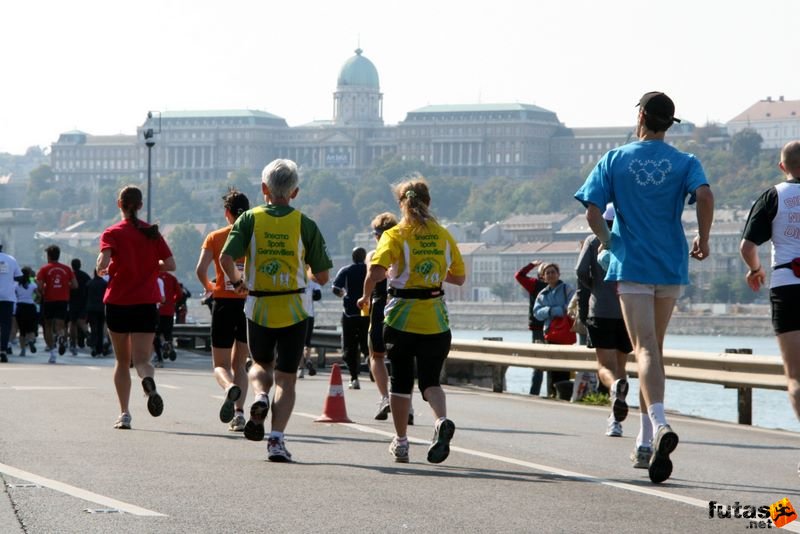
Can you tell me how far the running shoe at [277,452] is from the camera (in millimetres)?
9852

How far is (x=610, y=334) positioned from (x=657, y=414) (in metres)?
3.34

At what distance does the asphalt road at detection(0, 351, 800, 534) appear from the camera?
760cm

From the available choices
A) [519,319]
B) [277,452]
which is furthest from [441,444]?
[519,319]

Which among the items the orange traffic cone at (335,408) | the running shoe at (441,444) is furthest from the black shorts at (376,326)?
the running shoe at (441,444)

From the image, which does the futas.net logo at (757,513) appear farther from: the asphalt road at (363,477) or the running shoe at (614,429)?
the running shoe at (614,429)

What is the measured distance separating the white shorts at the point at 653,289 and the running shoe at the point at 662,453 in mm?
714

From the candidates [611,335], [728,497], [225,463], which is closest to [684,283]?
[728,497]

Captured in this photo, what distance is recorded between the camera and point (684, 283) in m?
9.33

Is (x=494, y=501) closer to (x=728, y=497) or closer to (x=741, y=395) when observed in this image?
(x=728, y=497)

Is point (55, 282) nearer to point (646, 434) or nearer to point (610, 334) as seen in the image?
point (610, 334)

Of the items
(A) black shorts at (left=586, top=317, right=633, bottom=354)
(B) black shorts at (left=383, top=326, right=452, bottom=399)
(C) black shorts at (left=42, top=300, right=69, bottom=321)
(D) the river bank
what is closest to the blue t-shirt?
(B) black shorts at (left=383, top=326, right=452, bottom=399)

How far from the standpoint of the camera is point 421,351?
10125 mm

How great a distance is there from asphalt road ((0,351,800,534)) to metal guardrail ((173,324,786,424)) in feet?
2.59

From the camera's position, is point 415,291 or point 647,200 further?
point 415,291
